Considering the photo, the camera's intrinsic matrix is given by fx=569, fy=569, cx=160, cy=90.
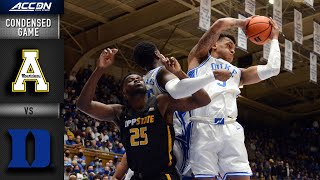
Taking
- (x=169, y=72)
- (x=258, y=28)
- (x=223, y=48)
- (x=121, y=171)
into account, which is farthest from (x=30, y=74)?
(x=258, y=28)

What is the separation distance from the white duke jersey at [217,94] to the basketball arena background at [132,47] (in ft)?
27.0

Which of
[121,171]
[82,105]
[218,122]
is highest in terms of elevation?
[82,105]

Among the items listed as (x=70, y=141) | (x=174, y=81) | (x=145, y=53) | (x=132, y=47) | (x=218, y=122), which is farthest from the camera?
(x=132, y=47)

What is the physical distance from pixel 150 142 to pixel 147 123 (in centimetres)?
14

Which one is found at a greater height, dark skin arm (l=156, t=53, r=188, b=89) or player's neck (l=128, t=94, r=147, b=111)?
dark skin arm (l=156, t=53, r=188, b=89)

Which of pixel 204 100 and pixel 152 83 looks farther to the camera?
pixel 152 83

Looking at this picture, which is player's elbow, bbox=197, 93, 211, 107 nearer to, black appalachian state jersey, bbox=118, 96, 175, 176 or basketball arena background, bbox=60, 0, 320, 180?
black appalachian state jersey, bbox=118, 96, 175, 176

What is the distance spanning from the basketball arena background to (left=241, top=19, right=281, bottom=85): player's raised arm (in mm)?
8179

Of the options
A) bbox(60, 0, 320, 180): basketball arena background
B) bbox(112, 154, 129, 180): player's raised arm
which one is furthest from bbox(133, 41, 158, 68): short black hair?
bbox(60, 0, 320, 180): basketball arena background

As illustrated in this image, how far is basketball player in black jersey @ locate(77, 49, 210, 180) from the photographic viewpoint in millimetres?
3959

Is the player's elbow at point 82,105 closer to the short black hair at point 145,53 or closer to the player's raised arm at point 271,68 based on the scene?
the short black hair at point 145,53

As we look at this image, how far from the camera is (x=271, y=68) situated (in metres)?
4.50

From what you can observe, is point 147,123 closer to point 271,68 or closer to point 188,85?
point 188,85

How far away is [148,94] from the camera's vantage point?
4199 mm
